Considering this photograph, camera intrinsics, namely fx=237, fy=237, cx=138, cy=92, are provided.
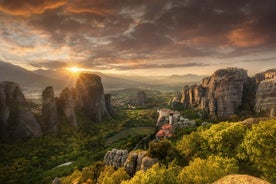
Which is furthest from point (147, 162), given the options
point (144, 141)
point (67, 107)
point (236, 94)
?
point (236, 94)

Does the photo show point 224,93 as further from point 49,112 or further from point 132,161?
point 132,161

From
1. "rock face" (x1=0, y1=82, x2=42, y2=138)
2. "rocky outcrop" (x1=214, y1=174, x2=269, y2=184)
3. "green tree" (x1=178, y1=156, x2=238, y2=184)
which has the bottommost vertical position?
"rock face" (x1=0, y1=82, x2=42, y2=138)

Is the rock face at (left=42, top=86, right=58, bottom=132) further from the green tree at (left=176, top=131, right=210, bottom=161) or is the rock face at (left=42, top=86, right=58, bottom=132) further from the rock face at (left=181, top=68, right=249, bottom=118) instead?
the green tree at (left=176, top=131, right=210, bottom=161)

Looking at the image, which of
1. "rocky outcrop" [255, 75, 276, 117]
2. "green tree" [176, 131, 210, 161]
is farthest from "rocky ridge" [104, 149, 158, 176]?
"rocky outcrop" [255, 75, 276, 117]

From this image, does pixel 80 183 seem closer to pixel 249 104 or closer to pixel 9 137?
pixel 9 137

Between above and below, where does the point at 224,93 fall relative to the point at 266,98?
above
